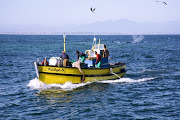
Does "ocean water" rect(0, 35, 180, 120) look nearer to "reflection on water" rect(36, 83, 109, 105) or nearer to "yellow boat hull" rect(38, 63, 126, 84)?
"reflection on water" rect(36, 83, 109, 105)

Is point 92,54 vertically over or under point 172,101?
over

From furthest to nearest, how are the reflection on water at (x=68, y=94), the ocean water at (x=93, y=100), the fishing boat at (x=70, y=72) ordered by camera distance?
the fishing boat at (x=70, y=72)
the reflection on water at (x=68, y=94)
the ocean water at (x=93, y=100)

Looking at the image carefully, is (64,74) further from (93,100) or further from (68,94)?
(93,100)

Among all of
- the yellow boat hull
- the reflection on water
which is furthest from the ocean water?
the yellow boat hull

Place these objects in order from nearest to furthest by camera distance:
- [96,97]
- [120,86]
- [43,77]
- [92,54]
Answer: [96,97] → [43,77] → [120,86] → [92,54]

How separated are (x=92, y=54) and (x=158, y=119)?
454 inches

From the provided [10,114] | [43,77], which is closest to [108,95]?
[43,77]

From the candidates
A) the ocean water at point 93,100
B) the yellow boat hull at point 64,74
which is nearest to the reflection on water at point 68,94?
the ocean water at point 93,100

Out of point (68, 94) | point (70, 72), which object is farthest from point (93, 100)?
point (70, 72)

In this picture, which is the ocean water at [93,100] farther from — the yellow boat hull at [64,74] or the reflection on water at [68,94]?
the yellow boat hull at [64,74]

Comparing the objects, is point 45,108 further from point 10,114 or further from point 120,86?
point 120,86

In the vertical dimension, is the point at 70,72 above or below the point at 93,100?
above

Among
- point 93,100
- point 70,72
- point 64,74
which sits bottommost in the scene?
point 93,100

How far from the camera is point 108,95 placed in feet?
66.8
